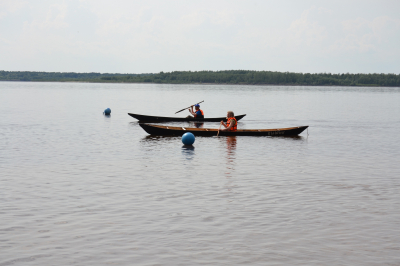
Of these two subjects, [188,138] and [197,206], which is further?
[188,138]

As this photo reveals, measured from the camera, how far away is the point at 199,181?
1552cm

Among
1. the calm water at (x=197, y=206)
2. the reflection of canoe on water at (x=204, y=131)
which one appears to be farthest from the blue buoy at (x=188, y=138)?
the reflection of canoe on water at (x=204, y=131)

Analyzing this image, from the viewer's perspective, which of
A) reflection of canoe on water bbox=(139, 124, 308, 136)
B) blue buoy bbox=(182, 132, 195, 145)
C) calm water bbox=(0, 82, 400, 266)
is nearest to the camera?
calm water bbox=(0, 82, 400, 266)

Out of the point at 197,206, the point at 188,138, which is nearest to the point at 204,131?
the point at 188,138

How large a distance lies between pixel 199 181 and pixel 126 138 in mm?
13744

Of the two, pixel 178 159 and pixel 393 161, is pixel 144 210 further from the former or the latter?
pixel 393 161

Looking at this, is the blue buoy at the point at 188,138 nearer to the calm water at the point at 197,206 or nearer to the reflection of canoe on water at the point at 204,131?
the calm water at the point at 197,206

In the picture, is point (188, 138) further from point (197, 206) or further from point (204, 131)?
point (197, 206)

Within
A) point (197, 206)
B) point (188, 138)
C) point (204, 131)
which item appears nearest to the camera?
point (197, 206)

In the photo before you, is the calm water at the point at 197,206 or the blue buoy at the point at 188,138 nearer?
the calm water at the point at 197,206

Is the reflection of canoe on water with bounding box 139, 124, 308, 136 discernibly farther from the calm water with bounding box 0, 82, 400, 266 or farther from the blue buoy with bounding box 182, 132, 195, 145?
the calm water with bounding box 0, 82, 400, 266

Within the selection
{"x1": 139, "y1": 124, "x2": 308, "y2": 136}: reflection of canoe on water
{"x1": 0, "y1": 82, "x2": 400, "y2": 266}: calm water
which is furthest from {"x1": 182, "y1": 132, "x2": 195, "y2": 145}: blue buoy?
{"x1": 139, "y1": 124, "x2": 308, "y2": 136}: reflection of canoe on water

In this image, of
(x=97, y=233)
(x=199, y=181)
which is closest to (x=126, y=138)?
(x=199, y=181)

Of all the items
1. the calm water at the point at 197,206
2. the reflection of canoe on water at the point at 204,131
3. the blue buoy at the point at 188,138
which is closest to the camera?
the calm water at the point at 197,206
